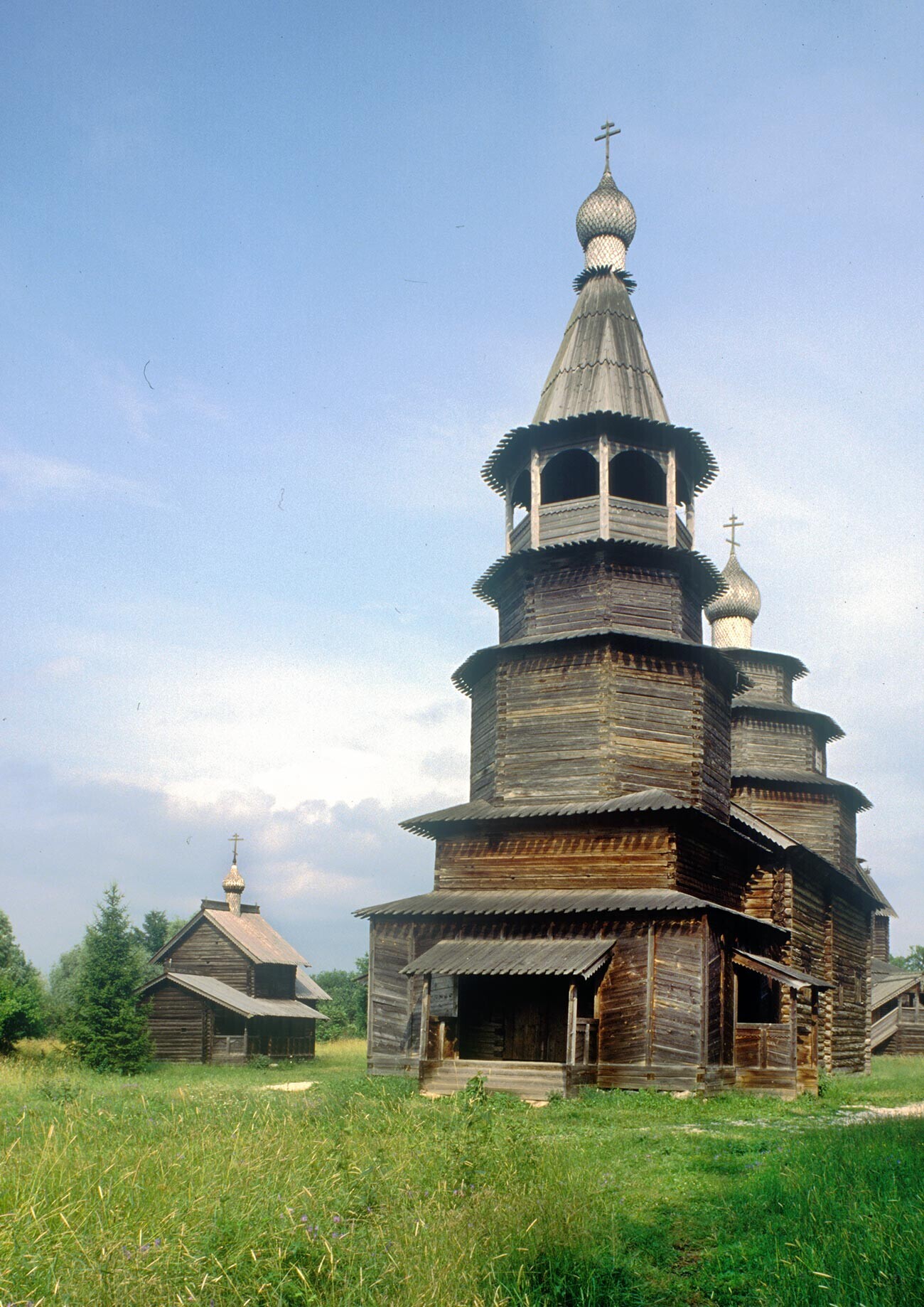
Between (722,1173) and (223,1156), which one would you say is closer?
(223,1156)

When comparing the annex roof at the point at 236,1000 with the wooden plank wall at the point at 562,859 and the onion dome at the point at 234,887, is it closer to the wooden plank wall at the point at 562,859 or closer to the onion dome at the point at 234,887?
the onion dome at the point at 234,887

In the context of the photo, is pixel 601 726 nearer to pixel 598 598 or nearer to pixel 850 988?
pixel 598 598

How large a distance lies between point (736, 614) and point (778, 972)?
65.5 ft

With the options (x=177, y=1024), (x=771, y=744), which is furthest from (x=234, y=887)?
(x=771, y=744)

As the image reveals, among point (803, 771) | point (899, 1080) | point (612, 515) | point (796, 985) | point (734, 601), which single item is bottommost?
point (899, 1080)

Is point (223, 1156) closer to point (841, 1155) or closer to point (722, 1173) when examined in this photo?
point (722, 1173)

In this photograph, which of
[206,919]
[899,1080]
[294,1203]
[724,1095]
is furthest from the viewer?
[206,919]

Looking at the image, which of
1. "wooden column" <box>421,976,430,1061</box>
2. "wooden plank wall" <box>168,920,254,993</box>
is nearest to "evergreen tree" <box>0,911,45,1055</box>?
"wooden plank wall" <box>168,920,254,993</box>

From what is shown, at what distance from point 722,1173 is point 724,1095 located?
8.83 m

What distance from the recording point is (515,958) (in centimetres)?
1983

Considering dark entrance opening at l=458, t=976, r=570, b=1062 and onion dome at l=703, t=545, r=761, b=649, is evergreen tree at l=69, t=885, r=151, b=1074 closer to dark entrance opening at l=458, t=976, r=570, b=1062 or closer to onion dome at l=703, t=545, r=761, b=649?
dark entrance opening at l=458, t=976, r=570, b=1062

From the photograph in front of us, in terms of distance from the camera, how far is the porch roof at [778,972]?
20.2m

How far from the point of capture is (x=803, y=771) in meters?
35.5

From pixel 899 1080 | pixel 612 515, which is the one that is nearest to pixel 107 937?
pixel 612 515
